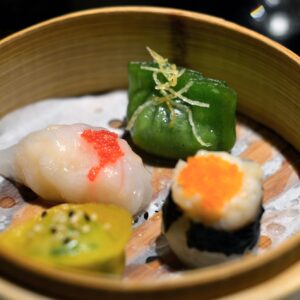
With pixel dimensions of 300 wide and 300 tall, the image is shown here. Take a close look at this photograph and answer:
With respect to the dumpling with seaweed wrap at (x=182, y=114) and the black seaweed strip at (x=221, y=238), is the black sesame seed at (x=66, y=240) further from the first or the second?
the dumpling with seaweed wrap at (x=182, y=114)

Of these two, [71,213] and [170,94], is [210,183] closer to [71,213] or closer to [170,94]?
[71,213]

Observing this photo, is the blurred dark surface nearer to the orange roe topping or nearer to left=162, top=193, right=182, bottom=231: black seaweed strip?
the orange roe topping

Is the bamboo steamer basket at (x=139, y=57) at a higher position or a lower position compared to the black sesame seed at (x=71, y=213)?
higher

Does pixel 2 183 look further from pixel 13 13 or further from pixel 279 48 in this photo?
pixel 13 13

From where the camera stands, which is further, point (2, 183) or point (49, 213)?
point (2, 183)

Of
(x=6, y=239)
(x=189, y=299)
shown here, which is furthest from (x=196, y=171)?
(x=6, y=239)

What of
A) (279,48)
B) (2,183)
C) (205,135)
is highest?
(279,48)

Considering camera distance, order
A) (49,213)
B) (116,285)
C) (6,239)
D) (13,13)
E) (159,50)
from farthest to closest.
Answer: (13,13), (159,50), (49,213), (6,239), (116,285)

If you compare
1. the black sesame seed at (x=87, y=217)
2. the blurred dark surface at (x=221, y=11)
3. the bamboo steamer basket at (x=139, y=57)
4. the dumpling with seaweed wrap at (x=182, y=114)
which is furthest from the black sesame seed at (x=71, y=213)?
the blurred dark surface at (x=221, y=11)

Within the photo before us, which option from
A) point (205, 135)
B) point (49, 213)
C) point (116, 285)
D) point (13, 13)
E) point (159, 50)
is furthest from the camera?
point (13, 13)
